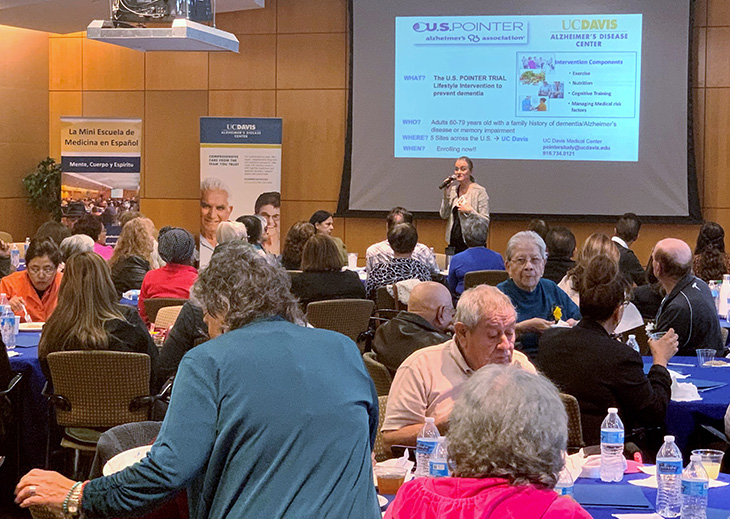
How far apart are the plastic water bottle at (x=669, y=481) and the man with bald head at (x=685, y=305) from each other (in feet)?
7.86

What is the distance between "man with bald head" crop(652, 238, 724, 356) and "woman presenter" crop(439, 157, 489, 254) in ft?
15.0

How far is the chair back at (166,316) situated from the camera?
5703mm

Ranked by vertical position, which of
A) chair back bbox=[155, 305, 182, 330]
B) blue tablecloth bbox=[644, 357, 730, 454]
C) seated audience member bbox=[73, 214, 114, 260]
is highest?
seated audience member bbox=[73, 214, 114, 260]

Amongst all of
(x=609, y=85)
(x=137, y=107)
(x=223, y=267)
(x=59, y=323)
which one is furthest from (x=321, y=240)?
(x=137, y=107)

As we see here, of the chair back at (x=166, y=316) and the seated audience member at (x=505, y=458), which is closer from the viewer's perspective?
the seated audience member at (x=505, y=458)

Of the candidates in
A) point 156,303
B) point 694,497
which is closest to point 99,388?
point 156,303

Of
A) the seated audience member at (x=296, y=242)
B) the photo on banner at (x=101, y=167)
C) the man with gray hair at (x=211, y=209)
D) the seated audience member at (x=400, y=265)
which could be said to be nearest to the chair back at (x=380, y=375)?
the seated audience member at (x=400, y=265)

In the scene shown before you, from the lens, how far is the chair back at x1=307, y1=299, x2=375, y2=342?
246 inches

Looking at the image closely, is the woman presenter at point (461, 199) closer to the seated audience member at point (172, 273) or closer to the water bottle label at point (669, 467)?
the seated audience member at point (172, 273)

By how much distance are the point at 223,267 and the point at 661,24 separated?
30.0 feet

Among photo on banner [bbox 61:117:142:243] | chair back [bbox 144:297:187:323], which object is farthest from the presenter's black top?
photo on banner [bbox 61:117:142:243]

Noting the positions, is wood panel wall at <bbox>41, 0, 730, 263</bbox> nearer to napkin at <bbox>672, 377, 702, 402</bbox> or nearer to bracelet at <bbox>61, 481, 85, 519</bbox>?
napkin at <bbox>672, 377, 702, 402</bbox>

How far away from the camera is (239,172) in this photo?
36.6 ft

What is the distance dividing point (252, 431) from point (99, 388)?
253 centimetres
